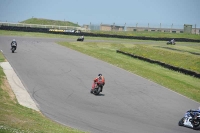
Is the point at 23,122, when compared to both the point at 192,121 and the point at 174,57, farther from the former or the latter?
the point at 174,57

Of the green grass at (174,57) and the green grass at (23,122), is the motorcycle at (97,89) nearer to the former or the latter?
the green grass at (23,122)

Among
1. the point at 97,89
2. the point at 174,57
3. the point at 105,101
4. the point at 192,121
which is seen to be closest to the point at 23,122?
the point at 105,101

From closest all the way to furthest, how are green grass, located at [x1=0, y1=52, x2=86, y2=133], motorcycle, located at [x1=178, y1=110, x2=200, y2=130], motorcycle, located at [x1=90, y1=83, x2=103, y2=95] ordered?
green grass, located at [x1=0, y1=52, x2=86, y2=133], motorcycle, located at [x1=178, y1=110, x2=200, y2=130], motorcycle, located at [x1=90, y1=83, x2=103, y2=95]

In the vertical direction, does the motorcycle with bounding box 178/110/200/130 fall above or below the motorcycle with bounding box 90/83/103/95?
below

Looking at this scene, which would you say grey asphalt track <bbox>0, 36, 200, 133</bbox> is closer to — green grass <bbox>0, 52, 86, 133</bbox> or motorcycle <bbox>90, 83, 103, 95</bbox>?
motorcycle <bbox>90, 83, 103, 95</bbox>

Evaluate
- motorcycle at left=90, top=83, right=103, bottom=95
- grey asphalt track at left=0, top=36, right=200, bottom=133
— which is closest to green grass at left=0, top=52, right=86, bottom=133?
grey asphalt track at left=0, top=36, right=200, bottom=133

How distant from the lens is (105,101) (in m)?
20.3

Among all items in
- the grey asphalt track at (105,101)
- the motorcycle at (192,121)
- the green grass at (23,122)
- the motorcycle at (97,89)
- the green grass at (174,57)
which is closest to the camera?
the green grass at (23,122)

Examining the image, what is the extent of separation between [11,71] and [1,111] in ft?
46.1

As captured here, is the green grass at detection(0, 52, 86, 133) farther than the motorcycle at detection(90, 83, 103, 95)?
No

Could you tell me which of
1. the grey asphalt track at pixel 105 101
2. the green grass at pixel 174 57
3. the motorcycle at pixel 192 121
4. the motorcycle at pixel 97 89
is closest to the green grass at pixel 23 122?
the grey asphalt track at pixel 105 101

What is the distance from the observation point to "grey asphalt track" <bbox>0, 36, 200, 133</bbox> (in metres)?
16.0

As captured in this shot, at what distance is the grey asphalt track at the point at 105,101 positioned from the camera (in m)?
16.0

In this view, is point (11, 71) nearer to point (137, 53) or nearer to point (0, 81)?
point (0, 81)
